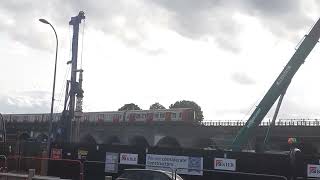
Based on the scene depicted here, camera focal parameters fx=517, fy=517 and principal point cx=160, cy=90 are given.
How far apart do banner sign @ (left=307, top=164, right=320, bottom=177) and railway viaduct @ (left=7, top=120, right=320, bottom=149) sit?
44.9m

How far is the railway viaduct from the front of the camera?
7275 centimetres

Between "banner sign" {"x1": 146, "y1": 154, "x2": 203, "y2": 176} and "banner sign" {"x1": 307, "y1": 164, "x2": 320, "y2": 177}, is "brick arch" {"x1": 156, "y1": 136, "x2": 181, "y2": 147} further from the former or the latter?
"banner sign" {"x1": 307, "y1": 164, "x2": 320, "y2": 177}

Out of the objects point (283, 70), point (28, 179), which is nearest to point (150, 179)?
point (28, 179)

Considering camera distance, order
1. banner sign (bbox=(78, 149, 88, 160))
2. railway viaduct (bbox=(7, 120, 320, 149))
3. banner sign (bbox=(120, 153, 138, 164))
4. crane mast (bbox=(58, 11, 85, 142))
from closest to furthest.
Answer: banner sign (bbox=(120, 153, 138, 164)) → banner sign (bbox=(78, 149, 88, 160)) → crane mast (bbox=(58, 11, 85, 142)) → railway viaduct (bbox=(7, 120, 320, 149))

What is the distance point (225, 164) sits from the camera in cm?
2353

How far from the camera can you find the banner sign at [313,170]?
70.5ft

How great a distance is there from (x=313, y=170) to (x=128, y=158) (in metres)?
8.92

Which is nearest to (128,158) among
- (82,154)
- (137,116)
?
(82,154)

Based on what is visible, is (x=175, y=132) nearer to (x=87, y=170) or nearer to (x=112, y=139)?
(x=112, y=139)

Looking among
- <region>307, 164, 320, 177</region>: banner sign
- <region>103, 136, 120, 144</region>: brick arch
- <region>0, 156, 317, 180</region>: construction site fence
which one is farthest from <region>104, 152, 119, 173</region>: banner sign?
<region>103, 136, 120, 144</region>: brick arch

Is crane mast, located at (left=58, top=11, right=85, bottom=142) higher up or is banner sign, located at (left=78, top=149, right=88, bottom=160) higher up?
crane mast, located at (left=58, top=11, right=85, bottom=142)

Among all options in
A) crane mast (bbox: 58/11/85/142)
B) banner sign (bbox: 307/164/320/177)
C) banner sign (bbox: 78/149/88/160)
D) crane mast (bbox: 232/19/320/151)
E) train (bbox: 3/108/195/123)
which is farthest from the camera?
train (bbox: 3/108/195/123)

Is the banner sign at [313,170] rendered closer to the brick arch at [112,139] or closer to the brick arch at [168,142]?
the brick arch at [168,142]

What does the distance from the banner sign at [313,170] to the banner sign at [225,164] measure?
11.0ft
